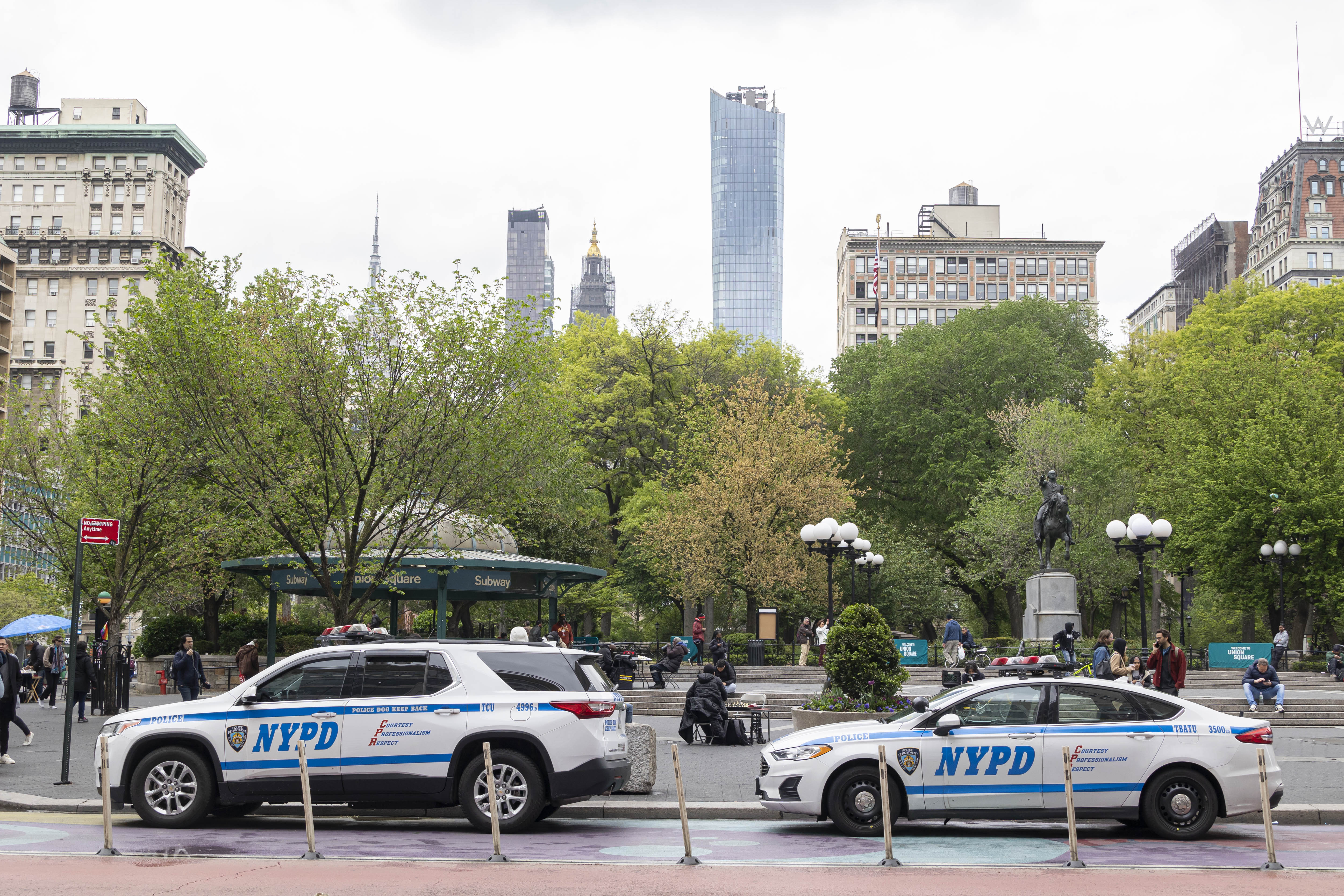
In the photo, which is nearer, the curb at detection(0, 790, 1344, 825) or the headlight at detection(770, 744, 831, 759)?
the headlight at detection(770, 744, 831, 759)

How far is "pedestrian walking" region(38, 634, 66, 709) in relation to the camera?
28.5 m

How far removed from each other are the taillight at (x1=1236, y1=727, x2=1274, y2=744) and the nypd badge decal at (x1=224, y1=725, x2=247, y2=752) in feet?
30.6

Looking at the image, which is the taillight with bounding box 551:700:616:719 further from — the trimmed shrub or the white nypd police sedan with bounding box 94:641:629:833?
the trimmed shrub

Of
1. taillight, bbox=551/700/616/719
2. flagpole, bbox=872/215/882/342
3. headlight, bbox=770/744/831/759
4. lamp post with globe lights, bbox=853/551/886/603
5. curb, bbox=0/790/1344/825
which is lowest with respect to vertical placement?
curb, bbox=0/790/1344/825

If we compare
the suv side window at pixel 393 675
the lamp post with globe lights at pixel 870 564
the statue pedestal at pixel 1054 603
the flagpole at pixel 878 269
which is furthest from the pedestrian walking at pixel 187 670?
the flagpole at pixel 878 269

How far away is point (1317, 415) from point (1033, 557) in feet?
38.0

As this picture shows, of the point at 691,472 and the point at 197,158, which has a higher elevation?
the point at 197,158

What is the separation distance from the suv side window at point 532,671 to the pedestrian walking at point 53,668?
21147 millimetres

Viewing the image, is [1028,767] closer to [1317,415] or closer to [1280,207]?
[1317,415]

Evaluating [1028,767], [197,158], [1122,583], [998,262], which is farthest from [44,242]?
[1028,767]

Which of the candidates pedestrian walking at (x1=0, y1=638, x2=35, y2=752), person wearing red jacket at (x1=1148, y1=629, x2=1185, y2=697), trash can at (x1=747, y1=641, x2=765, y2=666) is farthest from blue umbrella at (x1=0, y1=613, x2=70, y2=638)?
person wearing red jacket at (x1=1148, y1=629, x2=1185, y2=697)

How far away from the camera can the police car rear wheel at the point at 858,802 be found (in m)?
11.4

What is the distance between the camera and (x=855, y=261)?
123250mm

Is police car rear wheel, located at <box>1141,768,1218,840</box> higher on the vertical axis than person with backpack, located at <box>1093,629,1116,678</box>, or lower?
lower
